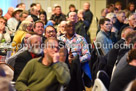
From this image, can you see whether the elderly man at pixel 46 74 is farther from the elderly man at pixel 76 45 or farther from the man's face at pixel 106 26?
the man's face at pixel 106 26

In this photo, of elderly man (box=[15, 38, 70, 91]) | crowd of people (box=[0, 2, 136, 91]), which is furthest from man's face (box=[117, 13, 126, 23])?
elderly man (box=[15, 38, 70, 91])

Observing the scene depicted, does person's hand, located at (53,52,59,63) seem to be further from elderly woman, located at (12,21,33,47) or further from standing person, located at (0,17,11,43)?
standing person, located at (0,17,11,43)

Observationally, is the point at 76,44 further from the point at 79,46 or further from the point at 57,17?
the point at 57,17

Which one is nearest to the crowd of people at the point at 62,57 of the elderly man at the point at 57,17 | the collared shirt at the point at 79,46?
the collared shirt at the point at 79,46

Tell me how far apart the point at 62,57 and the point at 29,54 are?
492mm

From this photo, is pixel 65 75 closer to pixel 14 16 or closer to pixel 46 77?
pixel 46 77

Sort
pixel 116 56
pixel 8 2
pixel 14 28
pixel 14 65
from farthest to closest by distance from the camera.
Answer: pixel 8 2 < pixel 14 28 < pixel 116 56 < pixel 14 65

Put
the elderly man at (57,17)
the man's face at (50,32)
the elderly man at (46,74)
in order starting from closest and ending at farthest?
the elderly man at (46,74), the man's face at (50,32), the elderly man at (57,17)

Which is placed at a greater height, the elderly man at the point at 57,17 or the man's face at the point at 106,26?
the man's face at the point at 106,26

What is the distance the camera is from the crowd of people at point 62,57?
5102 mm

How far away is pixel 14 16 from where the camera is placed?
10.5 m

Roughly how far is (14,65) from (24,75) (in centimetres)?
79

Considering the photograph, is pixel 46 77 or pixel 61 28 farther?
pixel 61 28

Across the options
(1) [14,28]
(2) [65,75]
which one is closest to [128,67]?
(2) [65,75]
